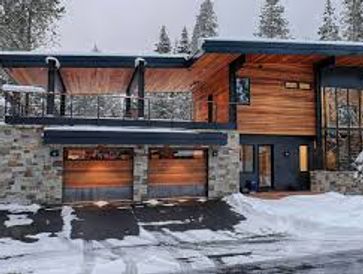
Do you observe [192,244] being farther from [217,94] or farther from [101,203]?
[217,94]

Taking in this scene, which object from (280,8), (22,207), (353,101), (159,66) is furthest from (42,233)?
(280,8)

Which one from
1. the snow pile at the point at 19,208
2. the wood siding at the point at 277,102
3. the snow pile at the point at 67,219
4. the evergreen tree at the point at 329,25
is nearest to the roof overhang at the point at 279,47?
the wood siding at the point at 277,102

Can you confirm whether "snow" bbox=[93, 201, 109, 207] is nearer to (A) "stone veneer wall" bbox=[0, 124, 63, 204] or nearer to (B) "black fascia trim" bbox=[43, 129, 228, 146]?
(A) "stone veneer wall" bbox=[0, 124, 63, 204]

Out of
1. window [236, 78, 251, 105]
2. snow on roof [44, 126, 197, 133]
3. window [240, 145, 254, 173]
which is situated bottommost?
window [240, 145, 254, 173]

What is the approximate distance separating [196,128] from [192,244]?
6.59 meters

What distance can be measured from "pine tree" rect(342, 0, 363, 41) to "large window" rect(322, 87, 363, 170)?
15.1m

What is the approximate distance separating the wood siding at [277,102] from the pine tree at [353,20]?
16487 millimetres

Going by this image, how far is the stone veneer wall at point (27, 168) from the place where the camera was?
46.8ft

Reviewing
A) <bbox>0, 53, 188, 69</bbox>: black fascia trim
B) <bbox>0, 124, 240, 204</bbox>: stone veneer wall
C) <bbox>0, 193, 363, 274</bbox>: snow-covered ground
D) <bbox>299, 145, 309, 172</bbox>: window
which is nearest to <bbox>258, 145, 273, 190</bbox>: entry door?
<bbox>299, 145, 309, 172</bbox>: window

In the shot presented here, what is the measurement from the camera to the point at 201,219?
1309cm

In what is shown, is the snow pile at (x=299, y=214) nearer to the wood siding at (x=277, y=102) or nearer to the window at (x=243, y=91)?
the wood siding at (x=277, y=102)

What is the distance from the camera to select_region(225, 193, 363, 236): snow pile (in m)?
12.1

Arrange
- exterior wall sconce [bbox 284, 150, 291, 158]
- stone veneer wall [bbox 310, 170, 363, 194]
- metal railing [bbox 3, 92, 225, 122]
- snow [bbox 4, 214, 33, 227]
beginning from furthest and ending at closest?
exterior wall sconce [bbox 284, 150, 291, 158], stone veneer wall [bbox 310, 170, 363, 194], metal railing [bbox 3, 92, 225, 122], snow [bbox 4, 214, 33, 227]

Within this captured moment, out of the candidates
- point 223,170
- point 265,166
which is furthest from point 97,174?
point 265,166
